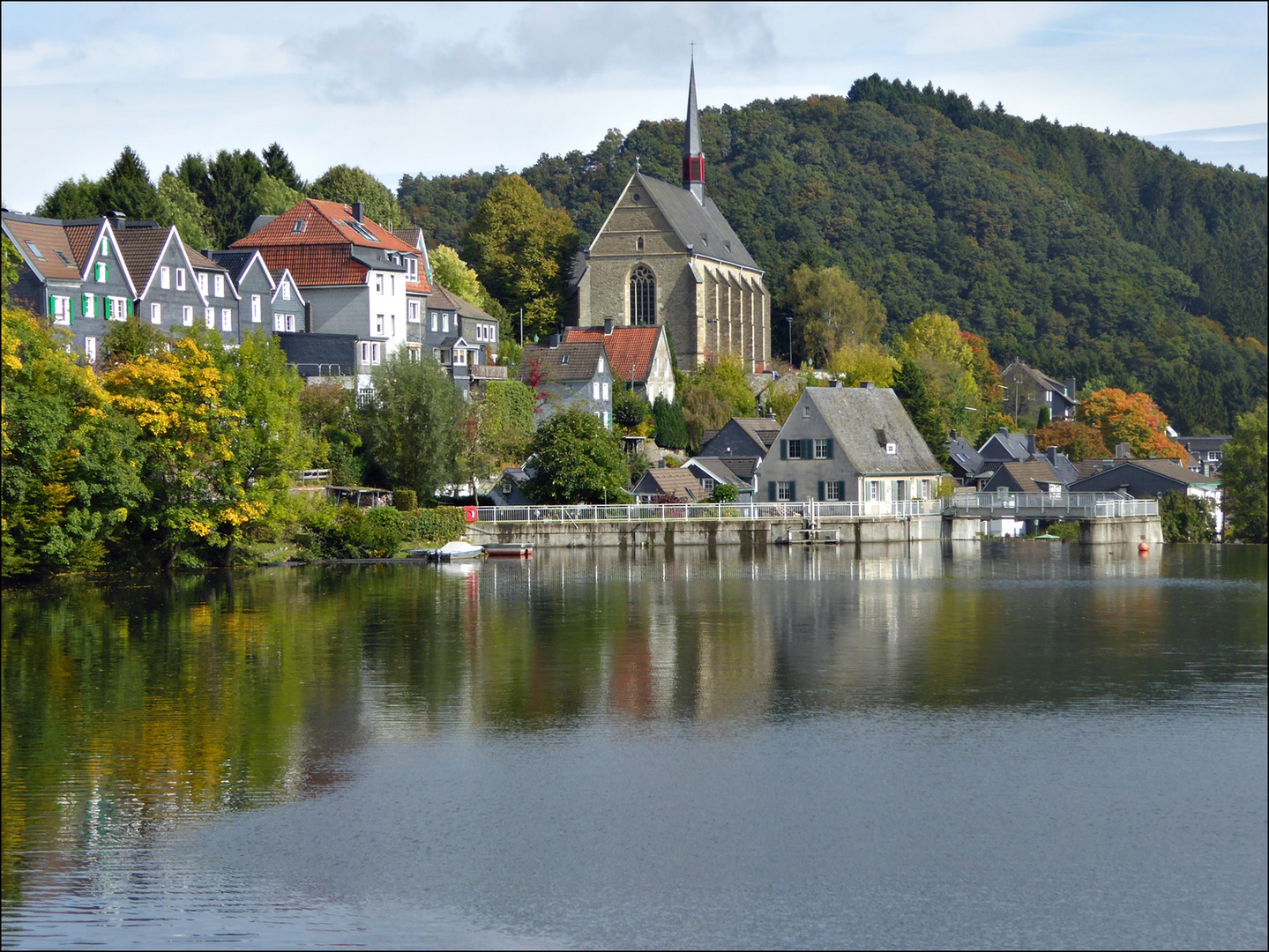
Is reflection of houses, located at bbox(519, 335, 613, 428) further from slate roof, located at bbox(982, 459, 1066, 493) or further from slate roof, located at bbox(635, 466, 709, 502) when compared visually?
slate roof, located at bbox(982, 459, 1066, 493)

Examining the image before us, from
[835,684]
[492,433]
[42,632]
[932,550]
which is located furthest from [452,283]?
[835,684]

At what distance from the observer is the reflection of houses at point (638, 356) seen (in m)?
101

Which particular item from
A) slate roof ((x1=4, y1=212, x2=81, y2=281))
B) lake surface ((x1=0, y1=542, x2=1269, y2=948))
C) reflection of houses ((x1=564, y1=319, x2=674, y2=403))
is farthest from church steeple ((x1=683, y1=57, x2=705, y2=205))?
lake surface ((x1=0, y1=542, x2=1269, y2=948))

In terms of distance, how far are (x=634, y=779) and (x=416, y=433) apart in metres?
48.4

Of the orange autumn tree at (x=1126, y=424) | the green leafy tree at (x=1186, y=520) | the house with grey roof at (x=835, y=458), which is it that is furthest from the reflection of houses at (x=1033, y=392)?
the house with grey roof at (x=835, y=458)

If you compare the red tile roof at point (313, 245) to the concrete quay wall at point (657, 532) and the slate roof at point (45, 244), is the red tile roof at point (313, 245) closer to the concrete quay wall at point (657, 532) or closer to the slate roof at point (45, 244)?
the slate roof at point (45, 244)

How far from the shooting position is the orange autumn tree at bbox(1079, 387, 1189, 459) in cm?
11562

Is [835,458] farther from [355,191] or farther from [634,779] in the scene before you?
[634,779]

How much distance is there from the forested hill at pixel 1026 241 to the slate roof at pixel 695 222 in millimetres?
10454

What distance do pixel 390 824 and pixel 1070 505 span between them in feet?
202

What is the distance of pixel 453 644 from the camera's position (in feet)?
131

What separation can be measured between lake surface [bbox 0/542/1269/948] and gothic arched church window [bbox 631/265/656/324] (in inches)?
2998

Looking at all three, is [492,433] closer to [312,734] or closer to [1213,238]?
[312,734]

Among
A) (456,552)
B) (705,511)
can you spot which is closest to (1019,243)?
(705,511)
